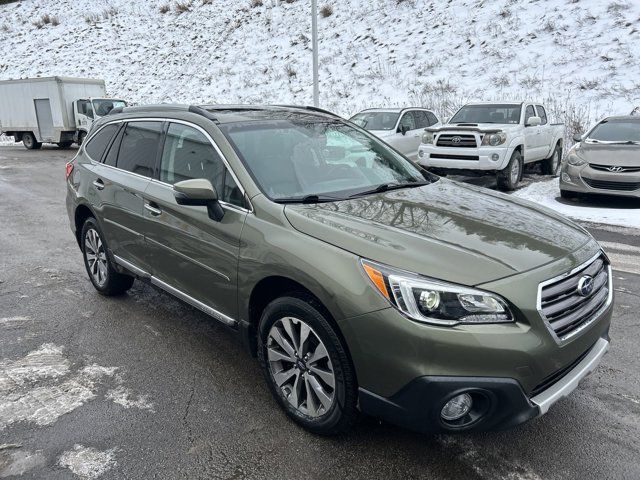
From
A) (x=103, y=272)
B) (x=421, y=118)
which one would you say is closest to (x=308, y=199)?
(x=103, y=272)

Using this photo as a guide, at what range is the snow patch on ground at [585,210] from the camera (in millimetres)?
8117

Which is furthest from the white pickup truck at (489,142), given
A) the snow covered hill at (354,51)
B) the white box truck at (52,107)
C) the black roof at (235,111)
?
the white box truck at (52,107)

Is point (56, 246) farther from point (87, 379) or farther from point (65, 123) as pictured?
point (65, 123)

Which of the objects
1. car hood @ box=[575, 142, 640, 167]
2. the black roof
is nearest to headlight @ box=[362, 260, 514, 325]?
the black roof

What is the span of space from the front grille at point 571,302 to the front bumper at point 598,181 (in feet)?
22.9

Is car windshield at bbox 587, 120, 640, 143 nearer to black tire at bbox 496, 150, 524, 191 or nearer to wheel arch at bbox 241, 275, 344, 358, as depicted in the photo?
black tire at bbox 496, 150, 524, 191

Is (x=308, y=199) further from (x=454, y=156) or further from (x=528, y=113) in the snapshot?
(x=528, y=113)

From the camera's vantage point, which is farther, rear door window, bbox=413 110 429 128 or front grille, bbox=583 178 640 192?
rear door window, bbox=413 110 429 128

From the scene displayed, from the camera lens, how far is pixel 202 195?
3121 millimetres

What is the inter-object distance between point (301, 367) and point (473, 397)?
940mm

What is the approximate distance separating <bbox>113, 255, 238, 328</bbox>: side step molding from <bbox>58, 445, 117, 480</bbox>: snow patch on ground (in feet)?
3.18

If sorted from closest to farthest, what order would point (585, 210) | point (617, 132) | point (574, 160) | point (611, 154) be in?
point (585, 210), point (611, 154), point (574, 160), point (617, 132)

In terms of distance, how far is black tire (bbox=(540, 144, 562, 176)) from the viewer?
43.4 feet

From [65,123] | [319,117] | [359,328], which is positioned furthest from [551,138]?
[65,123]
